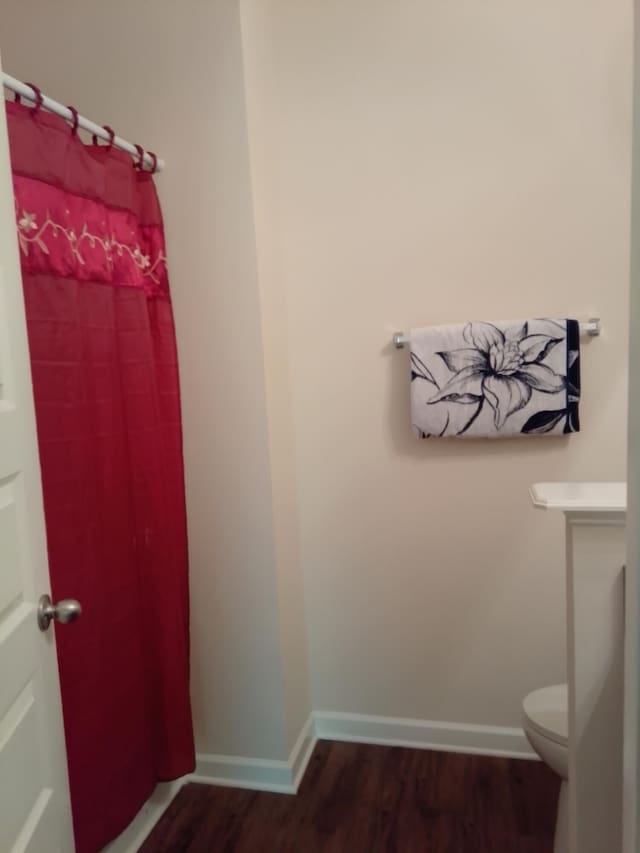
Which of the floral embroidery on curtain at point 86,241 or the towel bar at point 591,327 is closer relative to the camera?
the floral embroidery on curtain at point 86,241

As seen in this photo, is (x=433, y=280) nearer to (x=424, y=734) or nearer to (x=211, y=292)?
(x=211, y=292)

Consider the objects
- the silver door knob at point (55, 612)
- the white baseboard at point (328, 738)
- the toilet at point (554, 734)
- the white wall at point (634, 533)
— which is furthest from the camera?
the white baseboard at point (328, 738)

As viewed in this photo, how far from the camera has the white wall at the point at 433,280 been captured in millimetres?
1944

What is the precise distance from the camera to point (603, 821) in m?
1.25

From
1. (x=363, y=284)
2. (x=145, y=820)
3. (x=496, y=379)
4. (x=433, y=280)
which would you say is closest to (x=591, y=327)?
(x=496, y=379)

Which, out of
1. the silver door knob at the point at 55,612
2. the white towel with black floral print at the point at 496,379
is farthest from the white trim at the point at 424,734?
the silver door knob at the point at 55,612

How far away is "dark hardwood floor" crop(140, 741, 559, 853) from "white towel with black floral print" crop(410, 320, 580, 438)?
111 centimetres

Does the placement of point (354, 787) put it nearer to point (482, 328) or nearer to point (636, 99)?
point (482, 328)

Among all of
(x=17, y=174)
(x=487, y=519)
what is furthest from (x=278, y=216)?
(x=487, y=519)

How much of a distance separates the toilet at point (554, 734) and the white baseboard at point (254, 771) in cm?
81

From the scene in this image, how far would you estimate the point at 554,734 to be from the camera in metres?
1.54

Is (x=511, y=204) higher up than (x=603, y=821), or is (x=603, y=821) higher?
(x=511, y=204)

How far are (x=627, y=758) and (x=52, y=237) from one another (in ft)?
4.83

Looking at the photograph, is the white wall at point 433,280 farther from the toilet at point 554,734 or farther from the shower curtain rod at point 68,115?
the toilet at point 554,734
